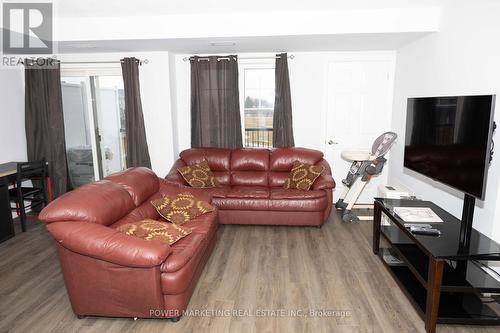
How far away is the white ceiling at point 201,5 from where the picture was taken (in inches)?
120

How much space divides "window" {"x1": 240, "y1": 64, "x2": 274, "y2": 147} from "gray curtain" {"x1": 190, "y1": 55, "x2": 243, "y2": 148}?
26 cm

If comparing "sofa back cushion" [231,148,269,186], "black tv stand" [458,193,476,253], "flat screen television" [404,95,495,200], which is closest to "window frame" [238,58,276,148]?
"sofa back cushion" [231,148,269,186]

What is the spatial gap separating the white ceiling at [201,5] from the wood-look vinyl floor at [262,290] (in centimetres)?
261

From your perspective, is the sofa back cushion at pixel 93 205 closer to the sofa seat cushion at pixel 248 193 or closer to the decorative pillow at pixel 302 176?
the sofa seat cushion at pixel 248 193

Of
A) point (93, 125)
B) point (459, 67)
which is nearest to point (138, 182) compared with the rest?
point (93, 125)

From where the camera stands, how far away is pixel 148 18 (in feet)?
11.7

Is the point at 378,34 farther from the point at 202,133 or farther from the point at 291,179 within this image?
the point at 202,133

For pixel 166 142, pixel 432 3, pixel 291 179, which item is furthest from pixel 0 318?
pixel 432 3

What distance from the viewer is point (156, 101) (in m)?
4.64

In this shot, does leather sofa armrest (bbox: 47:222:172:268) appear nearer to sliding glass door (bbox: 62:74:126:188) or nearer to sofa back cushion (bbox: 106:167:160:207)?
sofa back cushion (bbox: 106:167:160:207)

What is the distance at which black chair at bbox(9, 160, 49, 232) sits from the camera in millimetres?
3836

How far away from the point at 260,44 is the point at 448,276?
327 centimetres

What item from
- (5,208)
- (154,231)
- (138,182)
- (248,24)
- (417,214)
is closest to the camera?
(154,231)

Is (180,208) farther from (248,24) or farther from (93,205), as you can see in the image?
(248,24)
